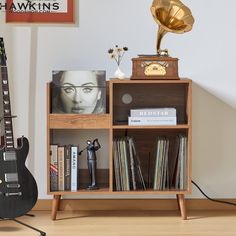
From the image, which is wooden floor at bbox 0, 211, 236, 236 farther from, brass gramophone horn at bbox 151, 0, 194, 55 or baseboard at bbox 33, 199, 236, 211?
brass gramophone horn at bbox 151, 0, 194, 55

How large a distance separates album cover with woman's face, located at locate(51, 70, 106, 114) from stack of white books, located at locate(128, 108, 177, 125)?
0.18 m

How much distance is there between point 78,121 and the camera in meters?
3.13

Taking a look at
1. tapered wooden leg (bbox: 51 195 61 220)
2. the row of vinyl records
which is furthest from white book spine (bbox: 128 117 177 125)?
tapered wooden leg (bbox: 51 195 61 220)

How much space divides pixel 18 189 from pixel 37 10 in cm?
106

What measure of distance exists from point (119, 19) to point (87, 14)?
19cm

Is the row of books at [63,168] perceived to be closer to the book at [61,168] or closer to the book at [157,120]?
the book at [61,168]

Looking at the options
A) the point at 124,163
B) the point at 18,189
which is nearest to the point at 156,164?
the point at 124,163

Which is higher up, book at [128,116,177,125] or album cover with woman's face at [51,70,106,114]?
album cover with woman's face at [51,70,106,114]

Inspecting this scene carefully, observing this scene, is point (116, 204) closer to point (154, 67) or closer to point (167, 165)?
point (167, 165)

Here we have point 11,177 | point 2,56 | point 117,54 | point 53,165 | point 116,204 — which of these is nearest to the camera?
point 11,177

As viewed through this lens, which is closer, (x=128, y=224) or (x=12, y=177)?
(x=12, y=177)

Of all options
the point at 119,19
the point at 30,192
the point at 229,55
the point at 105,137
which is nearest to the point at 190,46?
the point at 229,55

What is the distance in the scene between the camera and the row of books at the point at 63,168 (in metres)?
3.21

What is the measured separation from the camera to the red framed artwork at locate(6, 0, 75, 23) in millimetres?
3348
